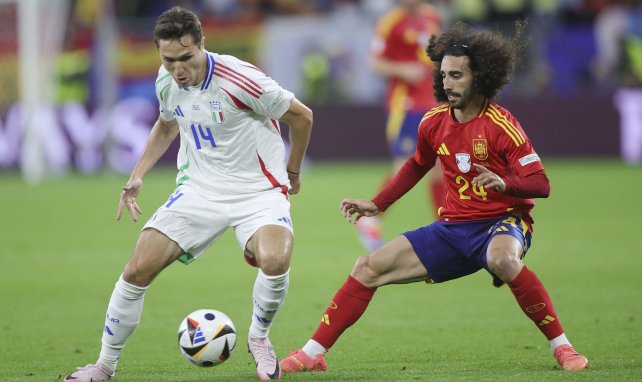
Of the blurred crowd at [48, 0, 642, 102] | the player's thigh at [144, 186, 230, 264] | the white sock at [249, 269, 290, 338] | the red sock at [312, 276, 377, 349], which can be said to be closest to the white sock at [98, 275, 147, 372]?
the player's thigh at [144, 186, 230, 264]

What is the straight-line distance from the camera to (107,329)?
5.67 metres

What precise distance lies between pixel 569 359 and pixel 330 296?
3.29 m

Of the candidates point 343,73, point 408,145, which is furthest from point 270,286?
point 343,73

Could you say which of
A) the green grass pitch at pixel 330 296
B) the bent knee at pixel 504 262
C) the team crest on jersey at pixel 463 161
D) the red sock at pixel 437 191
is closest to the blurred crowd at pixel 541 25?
the green grass pitch at pixel 330 296

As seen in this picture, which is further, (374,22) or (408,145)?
(374,22)

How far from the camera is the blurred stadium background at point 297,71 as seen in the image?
20062 mm

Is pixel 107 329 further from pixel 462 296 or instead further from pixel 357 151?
pixel 357 151

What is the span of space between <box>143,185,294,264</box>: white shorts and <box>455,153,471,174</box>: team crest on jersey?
0.94m

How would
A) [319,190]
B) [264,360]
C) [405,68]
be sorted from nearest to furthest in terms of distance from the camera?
[264,360]
[405,68]
[319,190]

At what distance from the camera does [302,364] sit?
5.86 metres

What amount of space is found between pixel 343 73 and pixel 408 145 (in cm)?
1181

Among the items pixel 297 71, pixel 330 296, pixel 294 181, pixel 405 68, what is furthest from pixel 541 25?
pixel 294 181

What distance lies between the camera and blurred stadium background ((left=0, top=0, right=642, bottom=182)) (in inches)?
790

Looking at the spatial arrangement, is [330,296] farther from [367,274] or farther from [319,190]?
[319,190]
